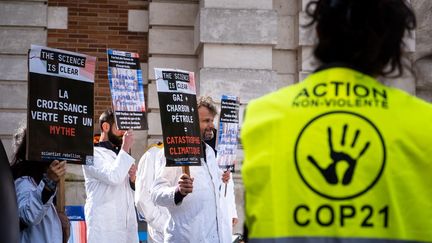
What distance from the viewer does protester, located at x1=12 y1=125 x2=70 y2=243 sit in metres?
4.55

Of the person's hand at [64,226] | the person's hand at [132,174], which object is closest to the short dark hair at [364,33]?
the person's hand at [64,226]

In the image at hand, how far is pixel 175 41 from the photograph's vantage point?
10.4 metres

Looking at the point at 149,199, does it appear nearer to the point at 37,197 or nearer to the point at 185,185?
the point at 185,185

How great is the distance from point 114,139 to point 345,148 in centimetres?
481

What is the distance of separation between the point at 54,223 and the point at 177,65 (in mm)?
5706

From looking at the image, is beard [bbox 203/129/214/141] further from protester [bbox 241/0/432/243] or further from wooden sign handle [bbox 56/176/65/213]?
protester [bbox 241/0/432/243]

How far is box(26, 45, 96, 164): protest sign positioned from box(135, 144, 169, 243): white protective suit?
53.9 inches

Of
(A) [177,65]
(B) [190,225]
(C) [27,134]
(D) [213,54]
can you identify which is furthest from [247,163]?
(A) [177,65]

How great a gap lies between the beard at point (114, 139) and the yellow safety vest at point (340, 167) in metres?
4.65

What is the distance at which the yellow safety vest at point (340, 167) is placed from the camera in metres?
2.18

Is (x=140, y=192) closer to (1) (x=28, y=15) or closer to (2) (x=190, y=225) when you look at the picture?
(2) (x=190, y=225)

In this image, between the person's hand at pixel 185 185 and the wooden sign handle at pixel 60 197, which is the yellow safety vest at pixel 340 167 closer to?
the wooden sign handle at pixel 60 197

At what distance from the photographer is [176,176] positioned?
5840mm

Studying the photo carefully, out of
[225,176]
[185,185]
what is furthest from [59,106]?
[225,176]
